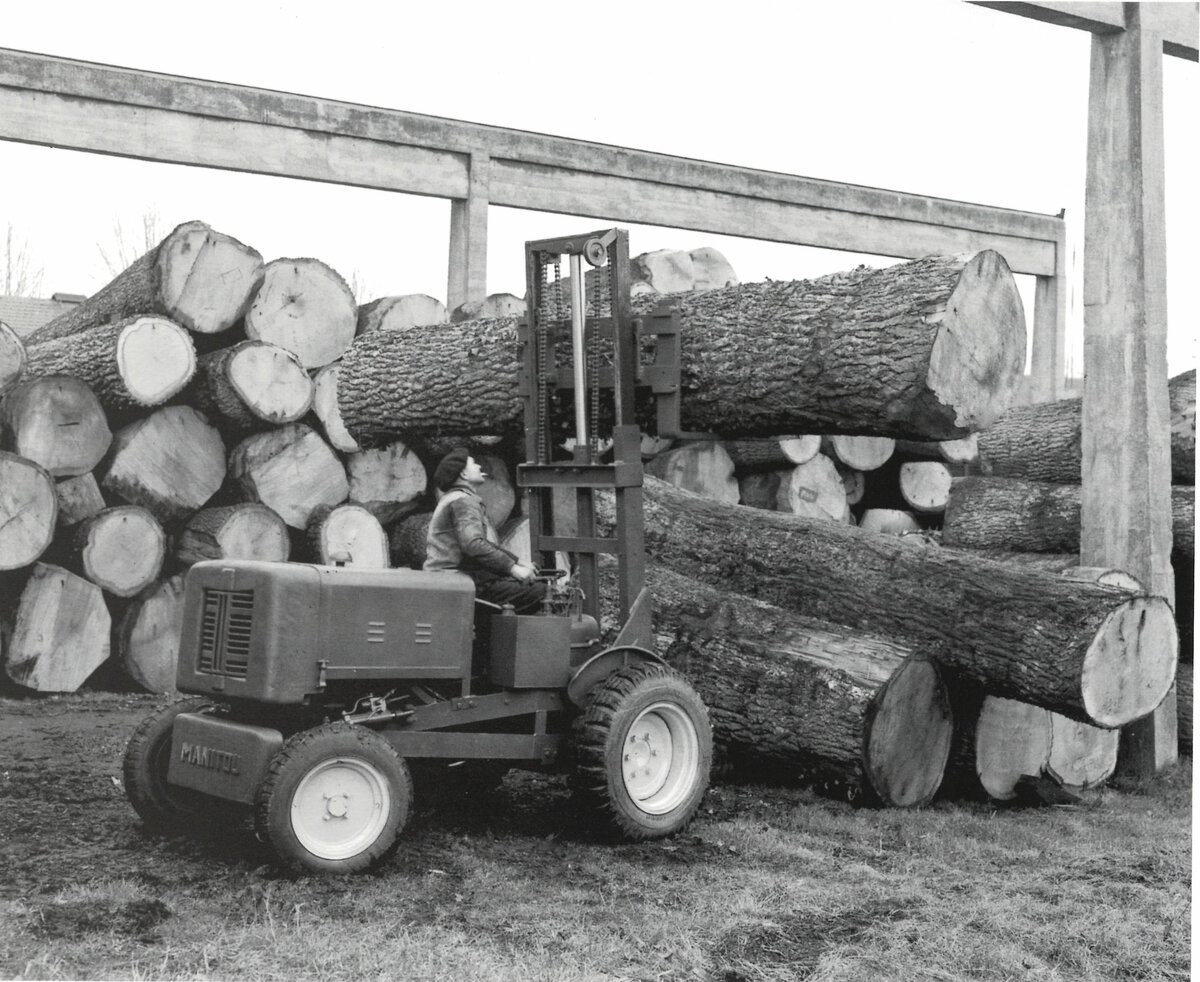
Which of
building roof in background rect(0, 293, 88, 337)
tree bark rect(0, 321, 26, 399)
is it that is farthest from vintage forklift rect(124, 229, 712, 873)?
building roof in background rect(0, 293, 88, 337)

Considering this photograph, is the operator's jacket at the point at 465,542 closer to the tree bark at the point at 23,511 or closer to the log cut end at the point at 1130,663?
the log cut end at the point at 1130,663

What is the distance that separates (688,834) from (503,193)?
476cm

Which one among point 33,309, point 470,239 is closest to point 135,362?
point 470,239

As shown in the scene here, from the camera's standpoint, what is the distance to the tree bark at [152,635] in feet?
28.1

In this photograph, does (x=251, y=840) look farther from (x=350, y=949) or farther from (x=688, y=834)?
(x=688, y=834)

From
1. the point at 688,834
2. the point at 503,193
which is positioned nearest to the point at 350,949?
the point at 688,834

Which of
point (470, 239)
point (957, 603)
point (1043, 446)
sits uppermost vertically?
point (470, 239)

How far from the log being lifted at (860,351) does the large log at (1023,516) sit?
322 centimetres

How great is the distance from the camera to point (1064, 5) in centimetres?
725

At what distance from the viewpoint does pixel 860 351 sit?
5660 millimetres

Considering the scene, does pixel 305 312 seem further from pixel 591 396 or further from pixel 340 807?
pixel 340 807

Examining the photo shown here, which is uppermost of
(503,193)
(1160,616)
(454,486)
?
(503,193)

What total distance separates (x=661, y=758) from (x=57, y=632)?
429 cm

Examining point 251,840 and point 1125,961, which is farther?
point 251,840
